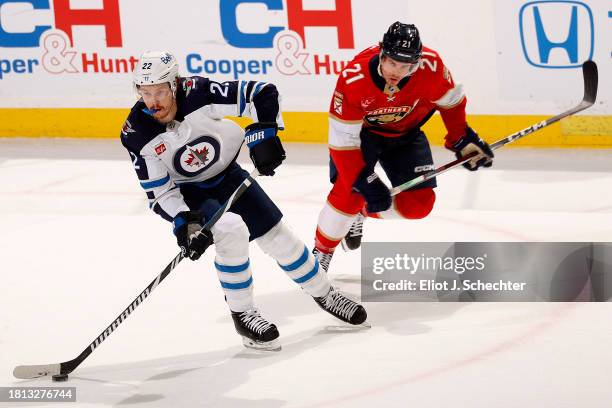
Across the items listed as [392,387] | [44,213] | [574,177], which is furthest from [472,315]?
[44,213]

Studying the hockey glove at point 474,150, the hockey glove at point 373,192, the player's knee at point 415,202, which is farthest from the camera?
the player's knee at point 415,202

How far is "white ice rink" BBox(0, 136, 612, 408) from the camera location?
11.2ft

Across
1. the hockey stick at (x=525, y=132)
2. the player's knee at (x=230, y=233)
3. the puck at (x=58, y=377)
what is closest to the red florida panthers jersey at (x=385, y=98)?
the hockey stick at (x=525, y=132)

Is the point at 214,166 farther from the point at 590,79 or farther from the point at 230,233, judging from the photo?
the point at 590,79

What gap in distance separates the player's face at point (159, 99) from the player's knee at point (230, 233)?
0.40m

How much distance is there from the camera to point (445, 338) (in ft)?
12.6

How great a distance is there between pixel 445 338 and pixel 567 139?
318cm

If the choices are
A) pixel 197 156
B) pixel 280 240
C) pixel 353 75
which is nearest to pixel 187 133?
pixel 197 156

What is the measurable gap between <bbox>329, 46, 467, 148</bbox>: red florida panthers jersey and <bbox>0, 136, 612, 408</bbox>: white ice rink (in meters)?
0.71

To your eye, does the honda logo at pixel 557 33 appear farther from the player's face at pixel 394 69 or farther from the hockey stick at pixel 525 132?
the player's face at pixel 394 69

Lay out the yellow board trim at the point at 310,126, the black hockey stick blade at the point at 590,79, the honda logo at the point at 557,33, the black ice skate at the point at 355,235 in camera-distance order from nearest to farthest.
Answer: the black hockey stick blade at the point at 590,79 → the black ice skate at the point at 355,235 → the honda logo at the point at 557,33 → the yellow board trim at the point at 310,126

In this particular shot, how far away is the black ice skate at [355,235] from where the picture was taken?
468 centimetres

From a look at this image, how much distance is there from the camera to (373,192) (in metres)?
4.14

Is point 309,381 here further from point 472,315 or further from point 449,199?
point 449,199
